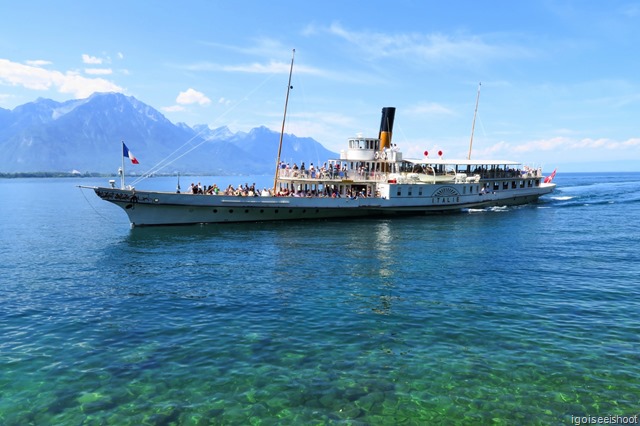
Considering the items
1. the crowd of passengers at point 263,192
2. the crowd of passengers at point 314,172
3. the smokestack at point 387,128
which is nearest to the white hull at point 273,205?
the crowd of passengers at point 263,192

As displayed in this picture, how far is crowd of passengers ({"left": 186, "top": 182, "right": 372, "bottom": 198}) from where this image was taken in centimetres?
4212

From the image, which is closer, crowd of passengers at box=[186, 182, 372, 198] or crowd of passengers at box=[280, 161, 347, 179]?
crowd of passengers at box=[186, 182, 372, 198]

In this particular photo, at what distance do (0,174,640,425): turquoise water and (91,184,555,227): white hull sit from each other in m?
9.73

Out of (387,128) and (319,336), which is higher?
(387,128)

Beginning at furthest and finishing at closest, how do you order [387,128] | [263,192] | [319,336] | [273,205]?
[387,128], [263,192], [273,205], [319,336]

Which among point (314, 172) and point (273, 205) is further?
point (314, 172)

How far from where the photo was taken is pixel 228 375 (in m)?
11.8

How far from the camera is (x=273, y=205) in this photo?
43562mm

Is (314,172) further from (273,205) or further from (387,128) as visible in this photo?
(387,128)

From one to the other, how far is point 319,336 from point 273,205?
29.9 metres

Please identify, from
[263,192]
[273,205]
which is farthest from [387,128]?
[273,205]

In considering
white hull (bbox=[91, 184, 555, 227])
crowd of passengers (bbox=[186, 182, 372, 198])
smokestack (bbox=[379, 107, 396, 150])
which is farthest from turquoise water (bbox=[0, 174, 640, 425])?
smokestack (bbox=[379, 107, 396, 150])

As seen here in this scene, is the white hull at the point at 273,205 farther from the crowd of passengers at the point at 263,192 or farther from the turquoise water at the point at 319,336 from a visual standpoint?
the turquoise water at the point at 319,336

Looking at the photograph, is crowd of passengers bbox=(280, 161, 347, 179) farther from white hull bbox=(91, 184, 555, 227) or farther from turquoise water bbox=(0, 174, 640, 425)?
turquoise water bbox=(0, 174, 640, 425)
